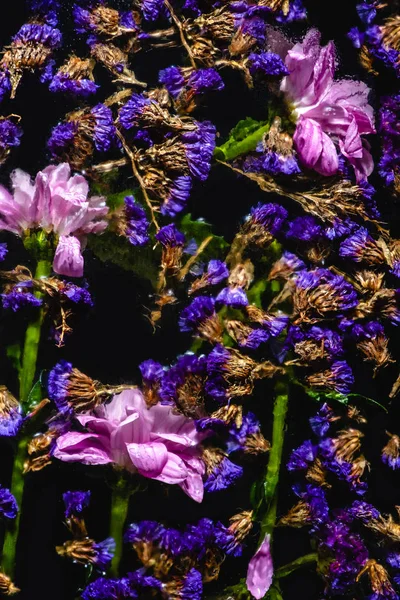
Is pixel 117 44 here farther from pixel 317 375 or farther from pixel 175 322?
pixel 317 375

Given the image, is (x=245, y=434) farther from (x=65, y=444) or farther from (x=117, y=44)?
(x=117, y=44)

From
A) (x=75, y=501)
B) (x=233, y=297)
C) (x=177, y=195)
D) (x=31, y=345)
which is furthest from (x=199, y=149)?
(x=75, y=501)

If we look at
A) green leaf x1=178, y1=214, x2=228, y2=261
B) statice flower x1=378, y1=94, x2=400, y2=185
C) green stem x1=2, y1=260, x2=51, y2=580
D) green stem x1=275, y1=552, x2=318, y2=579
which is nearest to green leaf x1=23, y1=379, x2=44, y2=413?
green stem x1=2, y1=260, x2=51, y2=580

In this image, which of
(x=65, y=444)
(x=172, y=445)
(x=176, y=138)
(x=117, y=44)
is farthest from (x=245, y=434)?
(x=117, y=44)

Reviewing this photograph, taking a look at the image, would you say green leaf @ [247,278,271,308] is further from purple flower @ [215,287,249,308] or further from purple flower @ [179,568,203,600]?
purple flower @ [179,568,203,600]

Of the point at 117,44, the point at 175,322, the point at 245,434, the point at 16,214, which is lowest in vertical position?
the point at 245,434

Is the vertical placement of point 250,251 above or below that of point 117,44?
below
